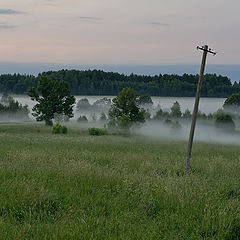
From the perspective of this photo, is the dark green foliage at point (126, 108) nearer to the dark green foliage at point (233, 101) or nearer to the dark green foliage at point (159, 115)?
the dark green foliage at point (159, 115)

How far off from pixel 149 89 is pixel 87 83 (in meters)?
20.8

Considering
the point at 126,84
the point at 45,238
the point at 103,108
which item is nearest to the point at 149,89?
the point at 126,84

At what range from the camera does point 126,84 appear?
120m

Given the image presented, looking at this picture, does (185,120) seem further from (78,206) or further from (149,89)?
(78,206)

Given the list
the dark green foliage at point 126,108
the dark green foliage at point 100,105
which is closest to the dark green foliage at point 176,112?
the dark green foliage at point 100,105

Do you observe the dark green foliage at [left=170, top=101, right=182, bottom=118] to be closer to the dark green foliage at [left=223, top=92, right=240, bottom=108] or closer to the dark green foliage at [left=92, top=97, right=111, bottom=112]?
the dark green foliage at [left=223, top=92, right=240, bottom=108]

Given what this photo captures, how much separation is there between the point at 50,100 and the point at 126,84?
61.7m

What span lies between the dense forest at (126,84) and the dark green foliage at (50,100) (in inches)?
1855

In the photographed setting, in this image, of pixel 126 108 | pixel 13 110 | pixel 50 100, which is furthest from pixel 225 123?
pixel 13 110

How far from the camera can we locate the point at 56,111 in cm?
6100

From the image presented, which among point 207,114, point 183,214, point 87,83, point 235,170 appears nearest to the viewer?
point 183,214

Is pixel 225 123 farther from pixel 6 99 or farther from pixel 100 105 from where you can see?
pixel 6 99

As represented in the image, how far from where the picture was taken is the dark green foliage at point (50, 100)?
60.1 meters

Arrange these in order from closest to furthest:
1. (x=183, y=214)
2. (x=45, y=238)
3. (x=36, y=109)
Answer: (x=45, y=238) → (x=183, y=214) → (x=36, y=109)
